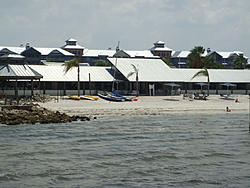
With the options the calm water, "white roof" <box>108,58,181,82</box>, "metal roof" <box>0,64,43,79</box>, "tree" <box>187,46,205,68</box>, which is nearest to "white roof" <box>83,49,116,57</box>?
"tree" <box>187,46,205,68</box>

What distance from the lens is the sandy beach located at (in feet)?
123

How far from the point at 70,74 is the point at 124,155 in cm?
3714

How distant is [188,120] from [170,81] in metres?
22.8

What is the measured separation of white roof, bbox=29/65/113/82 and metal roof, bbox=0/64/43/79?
265 inches

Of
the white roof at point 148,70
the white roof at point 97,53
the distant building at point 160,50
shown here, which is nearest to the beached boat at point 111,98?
the white roof at point 148,70

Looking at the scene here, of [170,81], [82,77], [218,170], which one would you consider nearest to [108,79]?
[82,77]

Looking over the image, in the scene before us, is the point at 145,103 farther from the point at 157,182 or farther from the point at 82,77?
the point at 157,182

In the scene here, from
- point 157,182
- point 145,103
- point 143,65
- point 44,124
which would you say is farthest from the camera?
point 143,65

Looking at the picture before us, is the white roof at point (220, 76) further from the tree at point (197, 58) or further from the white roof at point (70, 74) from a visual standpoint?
the tree at point (197, 58)

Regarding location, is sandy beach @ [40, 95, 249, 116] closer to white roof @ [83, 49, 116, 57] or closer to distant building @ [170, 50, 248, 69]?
white roof @ [83, 49, 116, 57]

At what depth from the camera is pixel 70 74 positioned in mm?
56219

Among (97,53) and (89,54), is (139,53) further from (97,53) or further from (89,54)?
(89,54)

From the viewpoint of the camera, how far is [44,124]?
30.0 metres

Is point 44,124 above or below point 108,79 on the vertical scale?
below
